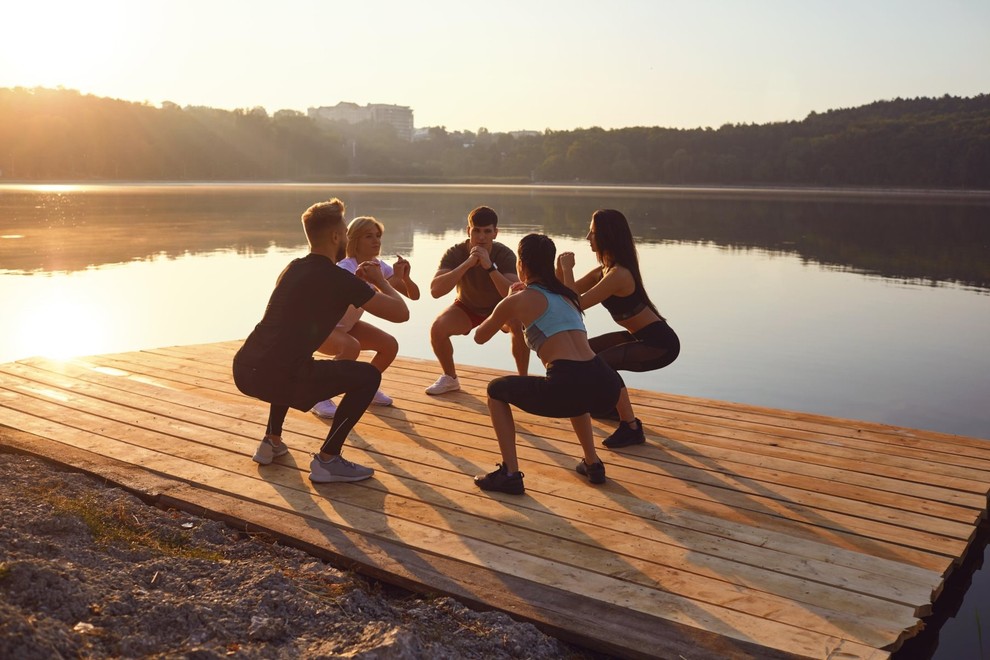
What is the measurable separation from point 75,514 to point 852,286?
1675 centimetres

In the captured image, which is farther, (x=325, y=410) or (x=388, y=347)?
(x=388, y=347)

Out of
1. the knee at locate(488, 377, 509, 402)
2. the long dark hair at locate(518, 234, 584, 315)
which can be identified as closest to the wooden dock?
the knee at locate(488, 377, 509, 402)

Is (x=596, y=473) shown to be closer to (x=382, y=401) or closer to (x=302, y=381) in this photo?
(x=302, y=381)

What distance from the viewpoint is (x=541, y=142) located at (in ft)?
347

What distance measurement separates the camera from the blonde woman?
5.06 metres

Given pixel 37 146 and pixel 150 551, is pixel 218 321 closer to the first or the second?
pixel 150 551

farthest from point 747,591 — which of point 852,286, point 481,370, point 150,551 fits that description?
point 852,286

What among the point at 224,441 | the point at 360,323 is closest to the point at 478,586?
the point at 224,441

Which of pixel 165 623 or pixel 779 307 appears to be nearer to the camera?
pixel 165 623

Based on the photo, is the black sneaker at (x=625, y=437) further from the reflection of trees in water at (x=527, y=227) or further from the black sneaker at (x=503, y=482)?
the reflection of trees in water at (x=527, y=227)

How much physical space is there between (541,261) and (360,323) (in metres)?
2.00

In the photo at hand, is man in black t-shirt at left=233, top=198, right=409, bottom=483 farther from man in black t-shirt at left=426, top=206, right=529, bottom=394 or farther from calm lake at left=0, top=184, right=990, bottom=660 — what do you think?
calm lake at left=0, top=184, right=990, bottom=660

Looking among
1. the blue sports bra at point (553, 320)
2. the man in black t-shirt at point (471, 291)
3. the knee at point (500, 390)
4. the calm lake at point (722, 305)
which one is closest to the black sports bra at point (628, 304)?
the man in black t-shirt at point (471, 291)

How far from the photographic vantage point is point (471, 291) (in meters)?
6.33
